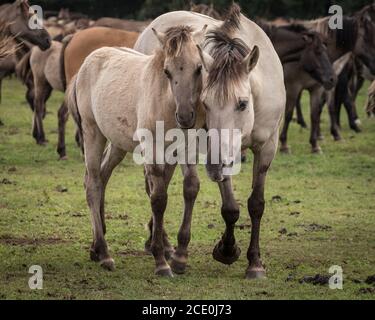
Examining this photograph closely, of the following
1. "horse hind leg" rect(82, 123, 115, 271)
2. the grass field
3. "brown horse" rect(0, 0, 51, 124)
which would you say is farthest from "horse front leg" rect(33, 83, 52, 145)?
"horse hind leg" rect(82, 123, 115, 271)

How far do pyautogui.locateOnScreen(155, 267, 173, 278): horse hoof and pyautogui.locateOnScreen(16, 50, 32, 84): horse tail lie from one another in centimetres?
1056

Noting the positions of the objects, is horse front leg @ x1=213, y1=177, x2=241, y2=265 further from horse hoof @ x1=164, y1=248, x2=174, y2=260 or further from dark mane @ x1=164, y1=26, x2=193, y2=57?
dark mane @ x1=164, y1=26, x2=193, y2=57

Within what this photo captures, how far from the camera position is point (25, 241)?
28.5ft

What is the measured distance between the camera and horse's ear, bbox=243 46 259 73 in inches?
267

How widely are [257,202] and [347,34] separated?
8899 millimetres

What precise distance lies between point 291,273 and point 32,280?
196 cm

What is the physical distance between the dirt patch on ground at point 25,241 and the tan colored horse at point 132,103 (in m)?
0.72

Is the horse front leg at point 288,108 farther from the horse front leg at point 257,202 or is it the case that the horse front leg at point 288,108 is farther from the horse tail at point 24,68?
the horse front leg at point 257,202

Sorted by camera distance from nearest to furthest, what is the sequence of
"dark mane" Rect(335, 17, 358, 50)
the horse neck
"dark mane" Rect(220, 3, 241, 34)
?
1. the horse neck
2. "dark mane" Rect(220, 3, 241, 34)
3. "dark mane" Rect(335, 17, 358, 50)

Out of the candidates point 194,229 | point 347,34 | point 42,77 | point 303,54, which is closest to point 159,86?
point 194,229

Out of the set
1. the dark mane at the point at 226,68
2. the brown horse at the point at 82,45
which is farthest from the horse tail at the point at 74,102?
the brown horse at the point at 82,45

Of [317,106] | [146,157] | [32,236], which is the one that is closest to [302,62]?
[317,106]

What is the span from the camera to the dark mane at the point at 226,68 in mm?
6648

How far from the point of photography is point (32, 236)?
8898 millimetres
